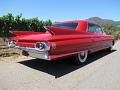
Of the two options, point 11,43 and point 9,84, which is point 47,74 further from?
point 11,43

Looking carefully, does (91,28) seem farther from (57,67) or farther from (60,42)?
(60,42)

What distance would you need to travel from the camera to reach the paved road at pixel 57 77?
13.5ft

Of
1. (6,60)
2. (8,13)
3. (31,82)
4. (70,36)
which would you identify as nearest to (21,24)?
(8,13)

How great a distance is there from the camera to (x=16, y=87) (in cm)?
400

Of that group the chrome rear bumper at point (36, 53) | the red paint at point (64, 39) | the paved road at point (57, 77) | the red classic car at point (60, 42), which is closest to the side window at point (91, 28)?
the red classic car at point (60, 42)

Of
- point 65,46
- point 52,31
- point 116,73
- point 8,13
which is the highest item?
point 8,13

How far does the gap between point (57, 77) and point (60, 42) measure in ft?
3.14

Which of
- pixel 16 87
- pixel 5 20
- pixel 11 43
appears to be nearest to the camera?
pixel 16 87

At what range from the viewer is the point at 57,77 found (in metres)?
4.82

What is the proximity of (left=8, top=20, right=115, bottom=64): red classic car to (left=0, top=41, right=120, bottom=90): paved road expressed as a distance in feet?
1.65

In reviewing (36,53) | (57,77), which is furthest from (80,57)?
(36,53)

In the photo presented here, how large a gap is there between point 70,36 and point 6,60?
2.61m

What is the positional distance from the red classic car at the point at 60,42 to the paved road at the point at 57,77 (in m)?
0.50

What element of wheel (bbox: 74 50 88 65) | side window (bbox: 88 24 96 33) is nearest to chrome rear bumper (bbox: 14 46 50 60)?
wheel (bbox: 74 50 88 65)
